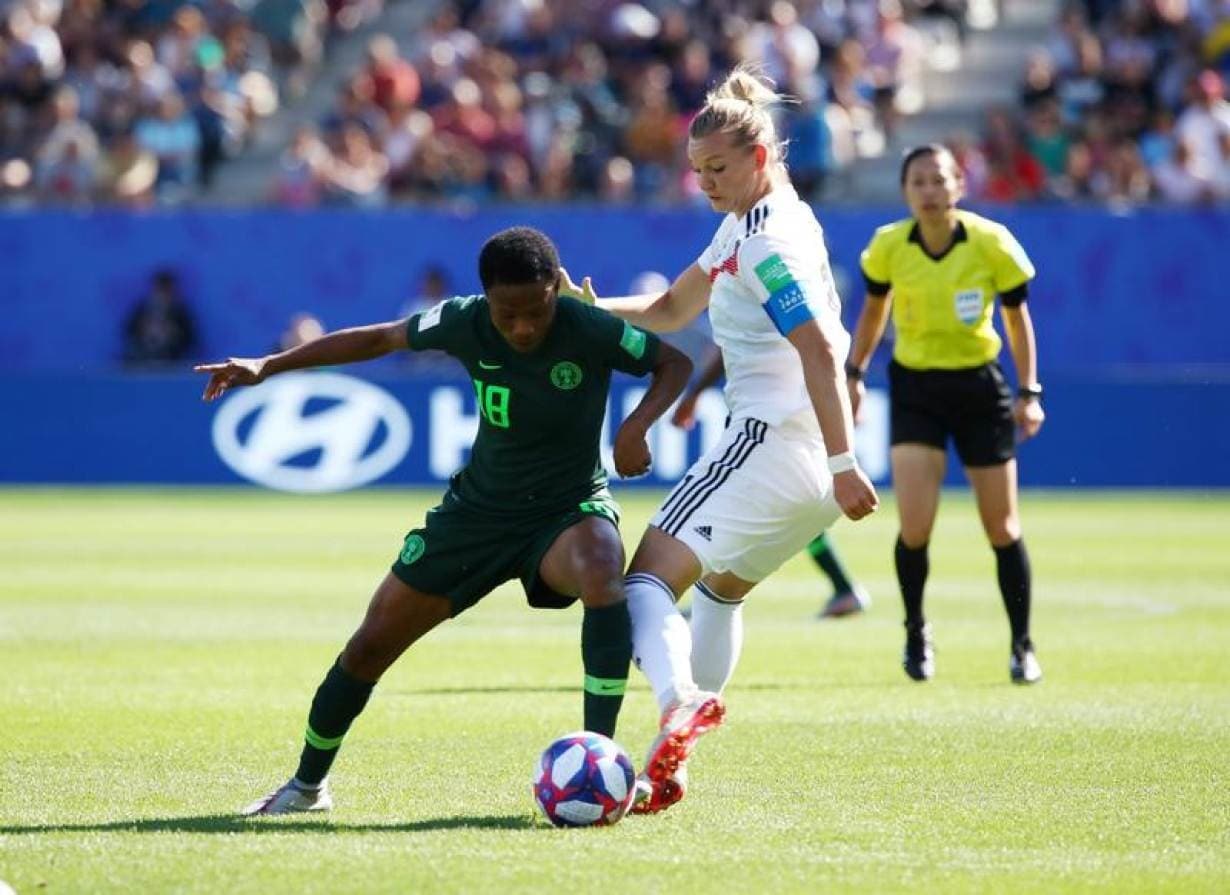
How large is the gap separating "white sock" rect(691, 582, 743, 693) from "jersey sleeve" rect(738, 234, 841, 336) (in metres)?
1.15

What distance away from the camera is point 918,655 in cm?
1060

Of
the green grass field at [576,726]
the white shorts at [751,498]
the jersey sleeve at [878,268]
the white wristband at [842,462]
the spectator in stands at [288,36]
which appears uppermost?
the spectator in stands at [288,36]

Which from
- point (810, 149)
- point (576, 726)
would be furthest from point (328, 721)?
point (810, 149)

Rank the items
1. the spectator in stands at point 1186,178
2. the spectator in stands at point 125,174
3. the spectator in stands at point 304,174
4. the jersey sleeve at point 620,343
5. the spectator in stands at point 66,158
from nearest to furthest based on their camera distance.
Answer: the jersey sleeve at point 620,343 → the spectator in stands at point 1186,178 → the spectator in stands at point 304,174 → the spectator in stands at point 125,174 → the spectator in stands at point 66,158

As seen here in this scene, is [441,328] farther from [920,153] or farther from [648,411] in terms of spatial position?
[920,153]

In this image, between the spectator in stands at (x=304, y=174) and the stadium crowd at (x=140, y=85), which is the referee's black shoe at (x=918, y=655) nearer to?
the spectator in stands at (x=304, y=174)

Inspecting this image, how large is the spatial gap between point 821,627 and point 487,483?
20.7ft

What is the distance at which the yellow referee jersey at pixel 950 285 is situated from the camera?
10531 millimetres

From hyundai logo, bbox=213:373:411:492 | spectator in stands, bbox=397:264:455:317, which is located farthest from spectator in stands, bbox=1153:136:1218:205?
hyundai logo, bbox=213:373:411:492

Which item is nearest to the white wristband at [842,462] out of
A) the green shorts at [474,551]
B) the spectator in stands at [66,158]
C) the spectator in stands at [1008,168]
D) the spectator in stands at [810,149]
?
the green shorts at [474,551]

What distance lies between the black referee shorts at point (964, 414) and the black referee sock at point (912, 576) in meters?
0.50

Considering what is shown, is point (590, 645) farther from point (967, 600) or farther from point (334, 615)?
point (967, 600)

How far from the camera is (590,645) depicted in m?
6.99

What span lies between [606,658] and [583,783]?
46cm
